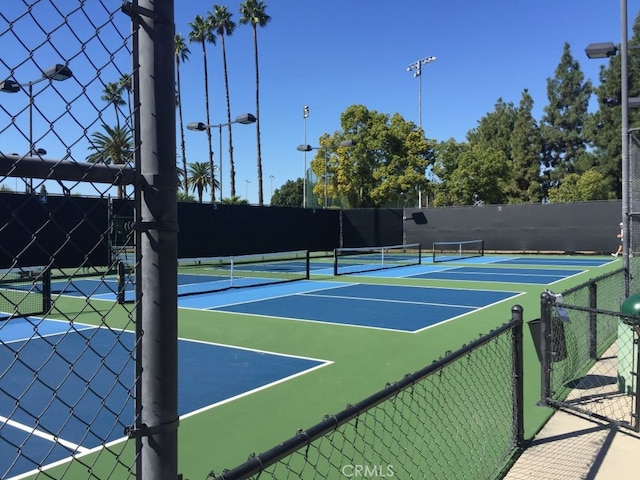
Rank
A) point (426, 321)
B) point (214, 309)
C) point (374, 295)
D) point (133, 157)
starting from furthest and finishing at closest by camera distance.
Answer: point (374, 295)
point (214, 309)
point (426, 321)
point (133, 157)

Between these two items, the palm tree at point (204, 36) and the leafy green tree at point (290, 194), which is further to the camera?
the leafy green tree at point (290, 194)

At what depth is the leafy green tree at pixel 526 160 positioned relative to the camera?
53.9 metres

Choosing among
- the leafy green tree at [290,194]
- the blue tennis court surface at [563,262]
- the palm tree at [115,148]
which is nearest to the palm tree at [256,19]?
the blue tennis court surface at [563,262]

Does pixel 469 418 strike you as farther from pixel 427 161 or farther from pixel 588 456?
pixel 427 161

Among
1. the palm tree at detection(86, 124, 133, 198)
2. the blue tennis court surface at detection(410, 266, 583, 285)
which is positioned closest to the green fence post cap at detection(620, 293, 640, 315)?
the palm tree at detection(86, 124, 133, 198)

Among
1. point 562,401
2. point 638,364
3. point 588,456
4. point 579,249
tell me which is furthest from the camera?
point 579,249

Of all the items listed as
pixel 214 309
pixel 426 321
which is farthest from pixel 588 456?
pixel 214 309

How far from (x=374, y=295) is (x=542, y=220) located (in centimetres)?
2065

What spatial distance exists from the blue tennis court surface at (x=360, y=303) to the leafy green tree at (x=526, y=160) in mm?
42788

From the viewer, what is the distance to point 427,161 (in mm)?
40812

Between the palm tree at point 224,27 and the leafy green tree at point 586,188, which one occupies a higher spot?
the palm tree at point 224,27

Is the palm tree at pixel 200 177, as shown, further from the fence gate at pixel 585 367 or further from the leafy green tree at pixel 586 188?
the fence gate at pixel 585 367

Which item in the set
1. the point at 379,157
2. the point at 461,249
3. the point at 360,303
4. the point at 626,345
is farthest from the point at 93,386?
the point at 379,157

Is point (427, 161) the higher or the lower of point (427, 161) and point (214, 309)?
the higher
